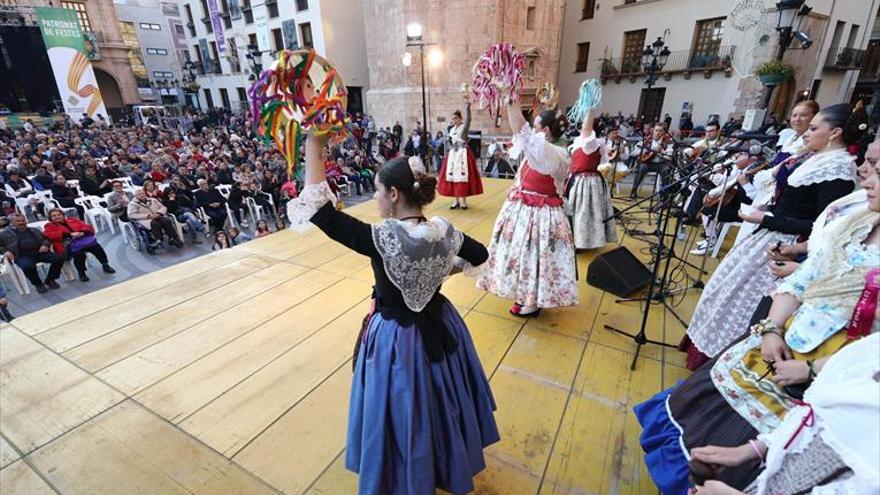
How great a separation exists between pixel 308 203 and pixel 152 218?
259 inches

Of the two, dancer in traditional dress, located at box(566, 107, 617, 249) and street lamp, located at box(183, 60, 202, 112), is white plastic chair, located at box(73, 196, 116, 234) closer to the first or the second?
dancer in traditional dress, located at box(566, 107, 617, 249)

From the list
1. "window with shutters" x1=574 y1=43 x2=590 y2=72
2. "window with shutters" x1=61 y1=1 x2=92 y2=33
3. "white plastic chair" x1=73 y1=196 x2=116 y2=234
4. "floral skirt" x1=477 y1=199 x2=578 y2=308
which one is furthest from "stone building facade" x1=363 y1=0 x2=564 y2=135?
"window with shutters" x1=61 y1=1 x2=92 y2=33

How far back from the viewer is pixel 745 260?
1994 millimetres

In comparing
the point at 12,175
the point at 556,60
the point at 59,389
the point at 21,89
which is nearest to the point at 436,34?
the point at 556,60

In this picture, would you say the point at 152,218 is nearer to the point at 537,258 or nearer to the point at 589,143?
the point at 537,258

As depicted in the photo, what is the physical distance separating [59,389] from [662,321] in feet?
13.6

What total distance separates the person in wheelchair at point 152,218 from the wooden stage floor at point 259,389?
3.06 metres

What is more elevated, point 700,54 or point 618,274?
point 700,54

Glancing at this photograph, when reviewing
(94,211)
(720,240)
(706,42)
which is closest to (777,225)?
(720,240)

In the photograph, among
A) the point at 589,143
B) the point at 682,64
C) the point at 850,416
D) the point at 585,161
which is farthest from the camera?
the point at 682,64

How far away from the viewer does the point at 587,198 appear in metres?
3.97

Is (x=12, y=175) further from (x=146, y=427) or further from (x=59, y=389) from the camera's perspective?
(x=146, y=427)

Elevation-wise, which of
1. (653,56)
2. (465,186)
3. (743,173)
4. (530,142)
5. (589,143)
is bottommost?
(465,186)

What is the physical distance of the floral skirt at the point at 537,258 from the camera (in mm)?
2658
